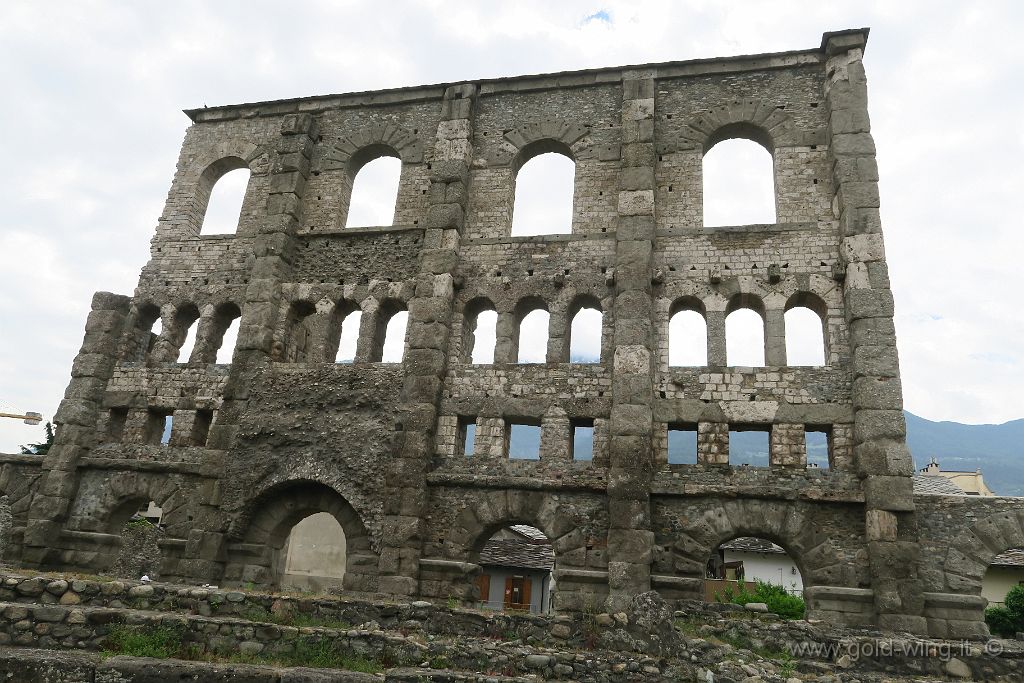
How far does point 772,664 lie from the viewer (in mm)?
7957

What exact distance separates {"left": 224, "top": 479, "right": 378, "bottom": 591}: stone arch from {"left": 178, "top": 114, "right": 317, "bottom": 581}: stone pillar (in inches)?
14.8

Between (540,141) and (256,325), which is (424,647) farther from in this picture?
(540,141)

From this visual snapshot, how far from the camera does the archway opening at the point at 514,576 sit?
25750 mm

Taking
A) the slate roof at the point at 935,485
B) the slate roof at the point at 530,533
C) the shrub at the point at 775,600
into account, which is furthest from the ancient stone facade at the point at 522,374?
the slate roof at the point at 530,533

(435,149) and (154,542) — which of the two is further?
(154,542)

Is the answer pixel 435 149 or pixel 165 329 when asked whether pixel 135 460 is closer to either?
pixel 165 329

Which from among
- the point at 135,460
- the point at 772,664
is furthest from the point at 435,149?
the point at 772,664

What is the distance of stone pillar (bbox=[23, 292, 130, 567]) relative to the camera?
50.1 feet

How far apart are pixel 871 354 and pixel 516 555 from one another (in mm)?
17100

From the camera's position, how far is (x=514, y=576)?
26375mm

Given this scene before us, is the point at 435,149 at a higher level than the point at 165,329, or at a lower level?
higher

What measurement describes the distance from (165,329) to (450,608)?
11.6 m

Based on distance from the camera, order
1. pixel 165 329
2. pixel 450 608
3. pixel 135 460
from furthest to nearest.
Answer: pixel 165 329 < pixel 135 460 < pixel 450 608

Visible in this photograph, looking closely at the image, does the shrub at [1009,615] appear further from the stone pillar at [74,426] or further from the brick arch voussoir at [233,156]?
the stone pillar at [74,426]
